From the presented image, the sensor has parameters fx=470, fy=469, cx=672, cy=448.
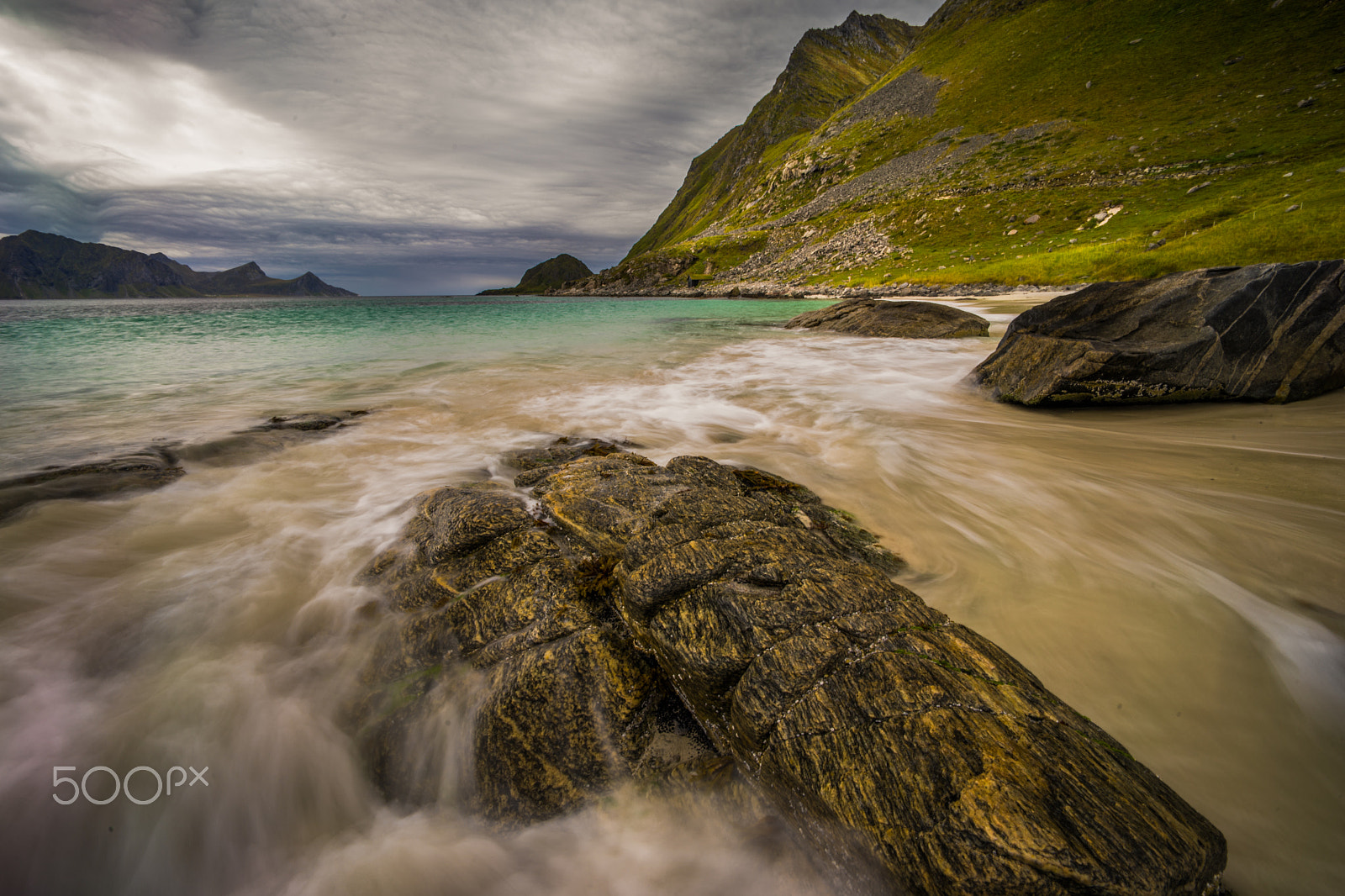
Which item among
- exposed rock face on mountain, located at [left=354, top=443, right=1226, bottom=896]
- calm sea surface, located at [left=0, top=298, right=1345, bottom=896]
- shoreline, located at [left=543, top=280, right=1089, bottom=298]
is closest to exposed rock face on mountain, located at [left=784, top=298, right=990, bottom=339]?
shoreline, located at [left=543, top=280, right=1089, bottom=298]

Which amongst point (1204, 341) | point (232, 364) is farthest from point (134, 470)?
point (1204, 341)

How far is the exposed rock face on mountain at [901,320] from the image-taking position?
2008 centimetres

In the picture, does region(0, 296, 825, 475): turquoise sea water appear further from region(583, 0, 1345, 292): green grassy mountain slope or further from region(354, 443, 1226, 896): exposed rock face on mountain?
region(583, 0, 1345, 292): green grassy mountain slope

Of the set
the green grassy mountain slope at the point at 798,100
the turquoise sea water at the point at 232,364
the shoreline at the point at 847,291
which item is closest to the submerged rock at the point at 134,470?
the turquoise sea water at the point at 232,364

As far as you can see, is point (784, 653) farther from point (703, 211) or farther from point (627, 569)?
point (703, 211)

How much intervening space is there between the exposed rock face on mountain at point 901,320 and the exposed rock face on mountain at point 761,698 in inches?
761

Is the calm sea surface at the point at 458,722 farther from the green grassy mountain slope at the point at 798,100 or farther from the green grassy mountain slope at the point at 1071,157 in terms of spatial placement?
the green grassy mountain slope at the point at 798,100

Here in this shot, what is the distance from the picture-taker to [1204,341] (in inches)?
303

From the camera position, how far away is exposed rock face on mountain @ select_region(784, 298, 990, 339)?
2008cm

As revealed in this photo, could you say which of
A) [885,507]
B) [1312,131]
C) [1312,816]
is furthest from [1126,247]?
[1312,816]

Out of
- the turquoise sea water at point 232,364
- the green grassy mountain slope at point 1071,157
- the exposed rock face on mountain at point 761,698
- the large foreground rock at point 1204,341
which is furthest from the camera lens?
the green grassy mountain slope at point 1071,157

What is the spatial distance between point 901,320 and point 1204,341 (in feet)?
49.9

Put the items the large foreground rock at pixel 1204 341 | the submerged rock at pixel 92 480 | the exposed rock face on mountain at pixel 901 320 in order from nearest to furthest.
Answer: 1. the submerged rock at pixel 92 480
2. the large foreground rock at pixel 1204 341
3. the exposed rock face on mountain at pixel 901 320

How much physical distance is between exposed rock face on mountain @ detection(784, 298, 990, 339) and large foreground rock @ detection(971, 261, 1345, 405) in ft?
37.6
